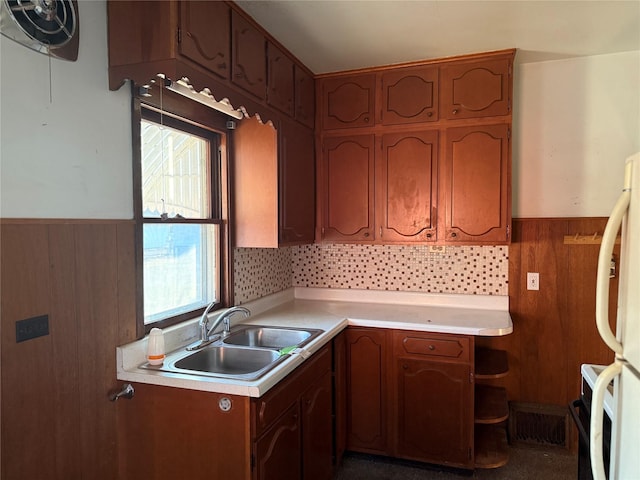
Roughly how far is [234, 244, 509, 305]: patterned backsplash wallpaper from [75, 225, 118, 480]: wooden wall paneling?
961 millimetres

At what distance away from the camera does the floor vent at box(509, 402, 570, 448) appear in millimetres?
2689

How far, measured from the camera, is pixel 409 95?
269 cm

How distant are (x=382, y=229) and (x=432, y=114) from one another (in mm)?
791

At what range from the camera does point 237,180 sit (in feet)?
8.09

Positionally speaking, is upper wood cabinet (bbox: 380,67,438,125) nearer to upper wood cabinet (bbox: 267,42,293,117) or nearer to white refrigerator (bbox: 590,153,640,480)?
upper wood cabinet (bbox: 267,42,293,117)

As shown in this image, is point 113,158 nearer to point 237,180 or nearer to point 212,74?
point 212,74

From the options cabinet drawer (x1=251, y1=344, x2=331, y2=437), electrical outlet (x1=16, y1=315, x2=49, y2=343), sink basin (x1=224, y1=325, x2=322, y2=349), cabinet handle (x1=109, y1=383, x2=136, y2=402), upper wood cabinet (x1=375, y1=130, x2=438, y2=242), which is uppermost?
upper wood cabinet (x1=375, y1=130, x2=438, y2=242)

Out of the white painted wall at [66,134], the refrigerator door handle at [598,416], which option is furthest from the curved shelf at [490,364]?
the white painted wall at [66,134]

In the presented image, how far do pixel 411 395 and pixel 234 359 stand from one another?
1.10 m

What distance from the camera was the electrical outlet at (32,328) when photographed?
1.30m

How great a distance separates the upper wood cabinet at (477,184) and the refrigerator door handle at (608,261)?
1507 mm

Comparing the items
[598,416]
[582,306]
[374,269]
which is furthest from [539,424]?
[598,416]

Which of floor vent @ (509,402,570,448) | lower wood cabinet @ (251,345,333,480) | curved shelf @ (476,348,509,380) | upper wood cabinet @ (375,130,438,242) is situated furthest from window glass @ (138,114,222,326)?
floor vent @ (509,402,570,448)

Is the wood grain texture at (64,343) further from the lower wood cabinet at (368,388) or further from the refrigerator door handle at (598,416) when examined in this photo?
the refrigerator door handle at (598,416)
